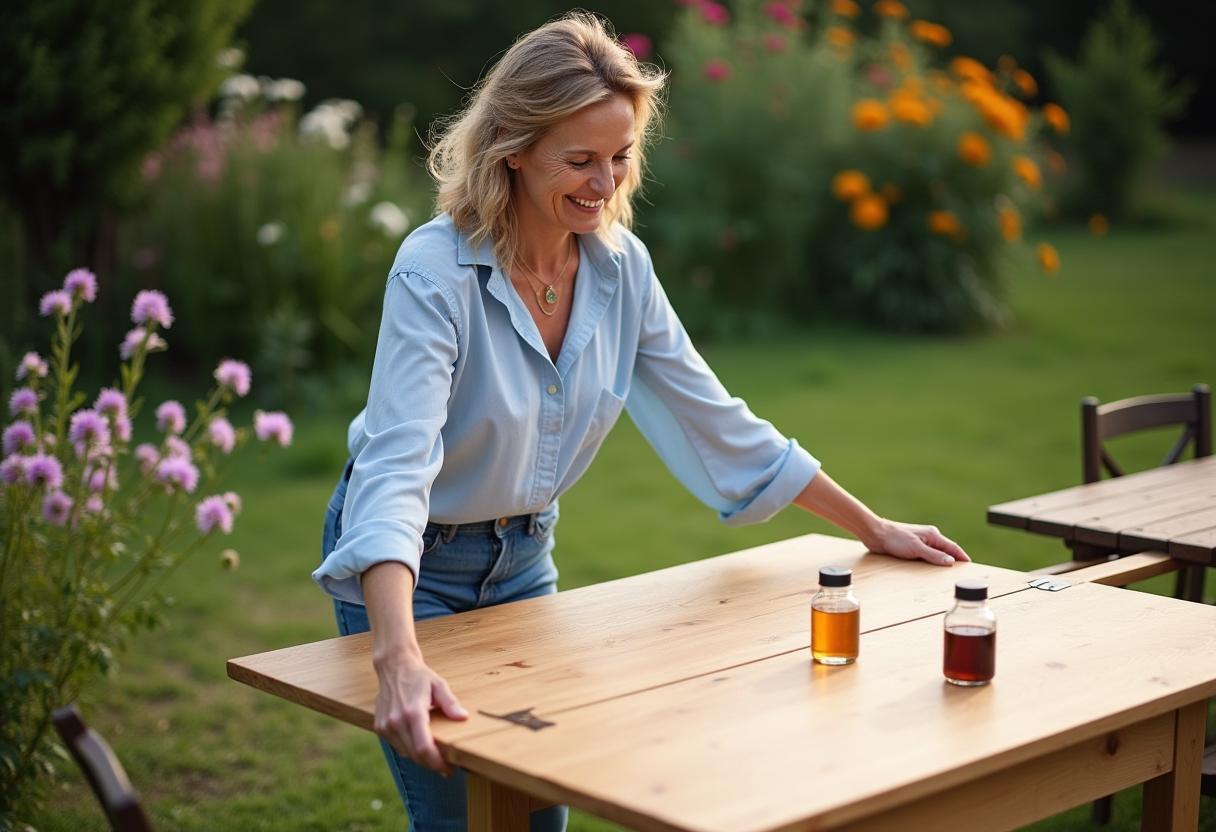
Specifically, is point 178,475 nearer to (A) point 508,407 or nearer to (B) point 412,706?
(A) point 508,407

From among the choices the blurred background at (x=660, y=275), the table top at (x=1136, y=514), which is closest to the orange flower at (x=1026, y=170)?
the blurred background at (x=660, y=275)

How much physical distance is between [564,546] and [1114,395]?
3411 mm

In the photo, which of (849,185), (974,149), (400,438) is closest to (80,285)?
(400,438)

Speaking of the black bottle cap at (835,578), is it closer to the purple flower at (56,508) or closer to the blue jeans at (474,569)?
→ the blue jeans at (474,569)

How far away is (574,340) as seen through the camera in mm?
2574

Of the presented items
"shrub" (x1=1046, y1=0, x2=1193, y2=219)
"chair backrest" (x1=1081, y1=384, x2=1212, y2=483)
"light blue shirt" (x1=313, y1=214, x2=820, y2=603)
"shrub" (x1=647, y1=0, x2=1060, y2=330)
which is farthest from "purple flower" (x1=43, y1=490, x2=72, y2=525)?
"shrub" (x1=1046, y1=0, x2=1193, y2=219)

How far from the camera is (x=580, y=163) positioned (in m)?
2.43

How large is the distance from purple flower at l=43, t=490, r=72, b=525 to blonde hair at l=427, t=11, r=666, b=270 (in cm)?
121

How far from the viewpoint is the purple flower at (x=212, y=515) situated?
10.7 feet

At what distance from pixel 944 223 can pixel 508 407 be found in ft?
22.8

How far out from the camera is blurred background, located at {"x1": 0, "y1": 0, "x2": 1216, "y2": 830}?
15.0 ft

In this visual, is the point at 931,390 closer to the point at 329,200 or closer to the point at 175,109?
the point at 329,200

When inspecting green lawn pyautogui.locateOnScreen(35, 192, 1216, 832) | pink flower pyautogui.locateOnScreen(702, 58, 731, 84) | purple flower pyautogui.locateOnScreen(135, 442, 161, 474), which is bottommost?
green lawn pyautogui.locateOnScreen(35, 192, 1216, 832)

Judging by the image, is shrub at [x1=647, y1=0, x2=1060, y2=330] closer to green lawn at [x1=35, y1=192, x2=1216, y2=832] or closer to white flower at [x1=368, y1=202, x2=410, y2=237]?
green lawn at [x1=35, y1=192, x2=1216, y2=832]
